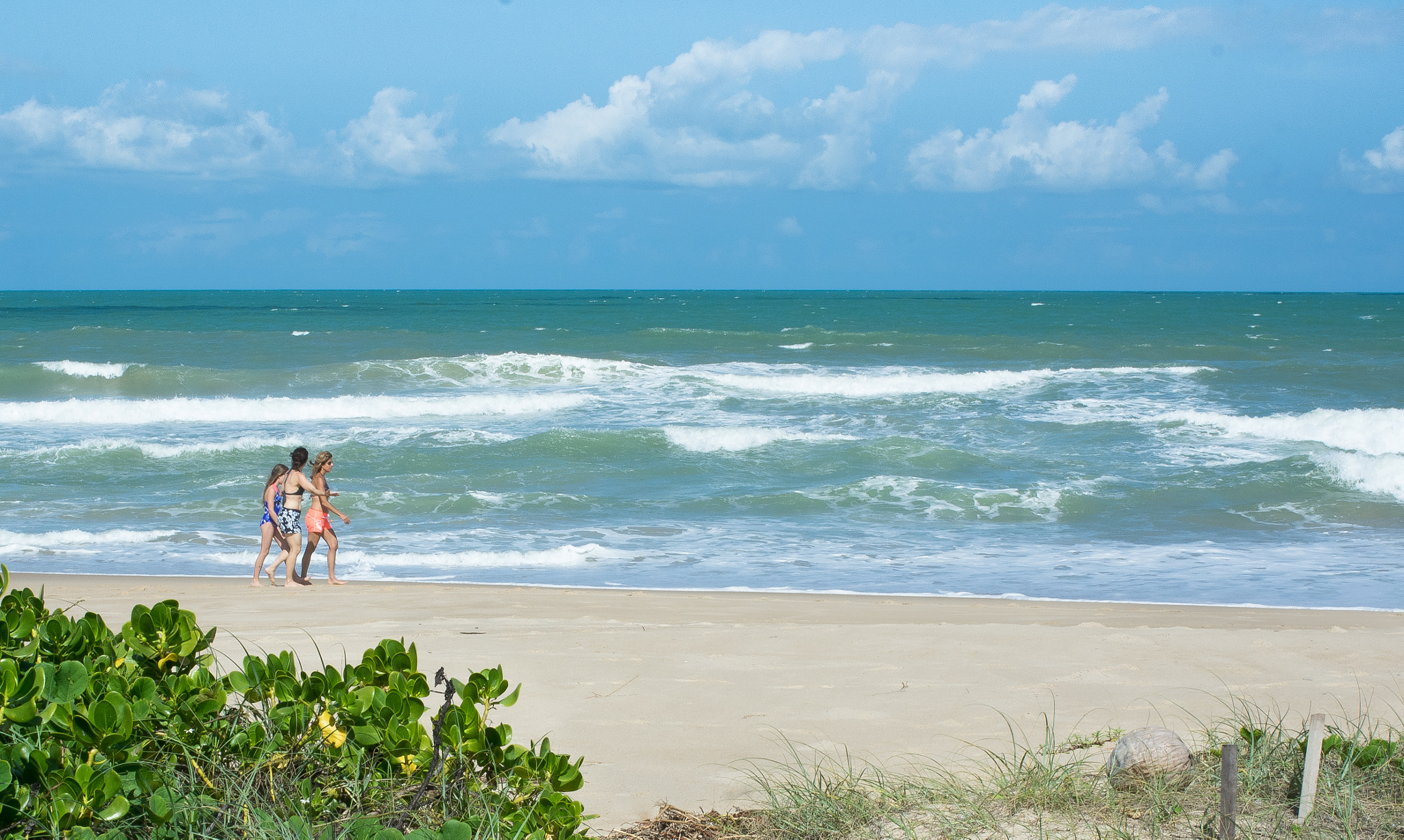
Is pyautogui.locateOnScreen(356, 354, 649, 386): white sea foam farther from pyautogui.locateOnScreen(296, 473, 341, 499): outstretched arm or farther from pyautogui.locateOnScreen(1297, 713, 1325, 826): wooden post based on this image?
pyautogui.locateOnScreen(1297, 713, 1325, 826): wooden post

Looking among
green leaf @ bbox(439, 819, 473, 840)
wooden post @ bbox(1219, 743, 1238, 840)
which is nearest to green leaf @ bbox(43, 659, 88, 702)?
green leaf @ bbox(439, 819, 473, 840)

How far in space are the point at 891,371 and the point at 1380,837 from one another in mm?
23845

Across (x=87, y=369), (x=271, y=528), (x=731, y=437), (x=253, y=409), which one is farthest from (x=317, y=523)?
(x=87, y=369)

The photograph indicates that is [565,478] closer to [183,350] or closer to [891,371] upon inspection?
[891,371]

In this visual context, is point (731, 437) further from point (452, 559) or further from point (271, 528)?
point (271, 528)

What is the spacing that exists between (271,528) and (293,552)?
0.30 meters

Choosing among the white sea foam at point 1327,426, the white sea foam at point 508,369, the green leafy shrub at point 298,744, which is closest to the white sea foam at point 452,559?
the green leafy shrub at point 298,744

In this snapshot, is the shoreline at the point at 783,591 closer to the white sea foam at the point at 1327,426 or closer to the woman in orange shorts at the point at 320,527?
the woman in orange shorts at the point at 320,527

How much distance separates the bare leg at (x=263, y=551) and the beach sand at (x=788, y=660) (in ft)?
1.13

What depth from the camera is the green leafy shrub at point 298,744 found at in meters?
2.35

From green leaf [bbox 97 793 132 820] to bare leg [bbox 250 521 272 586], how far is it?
683 cm

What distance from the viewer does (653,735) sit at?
459 centimetres

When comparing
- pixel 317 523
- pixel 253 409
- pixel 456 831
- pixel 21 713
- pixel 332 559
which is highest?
pixel 21 713

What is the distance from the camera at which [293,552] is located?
28.7 feet
